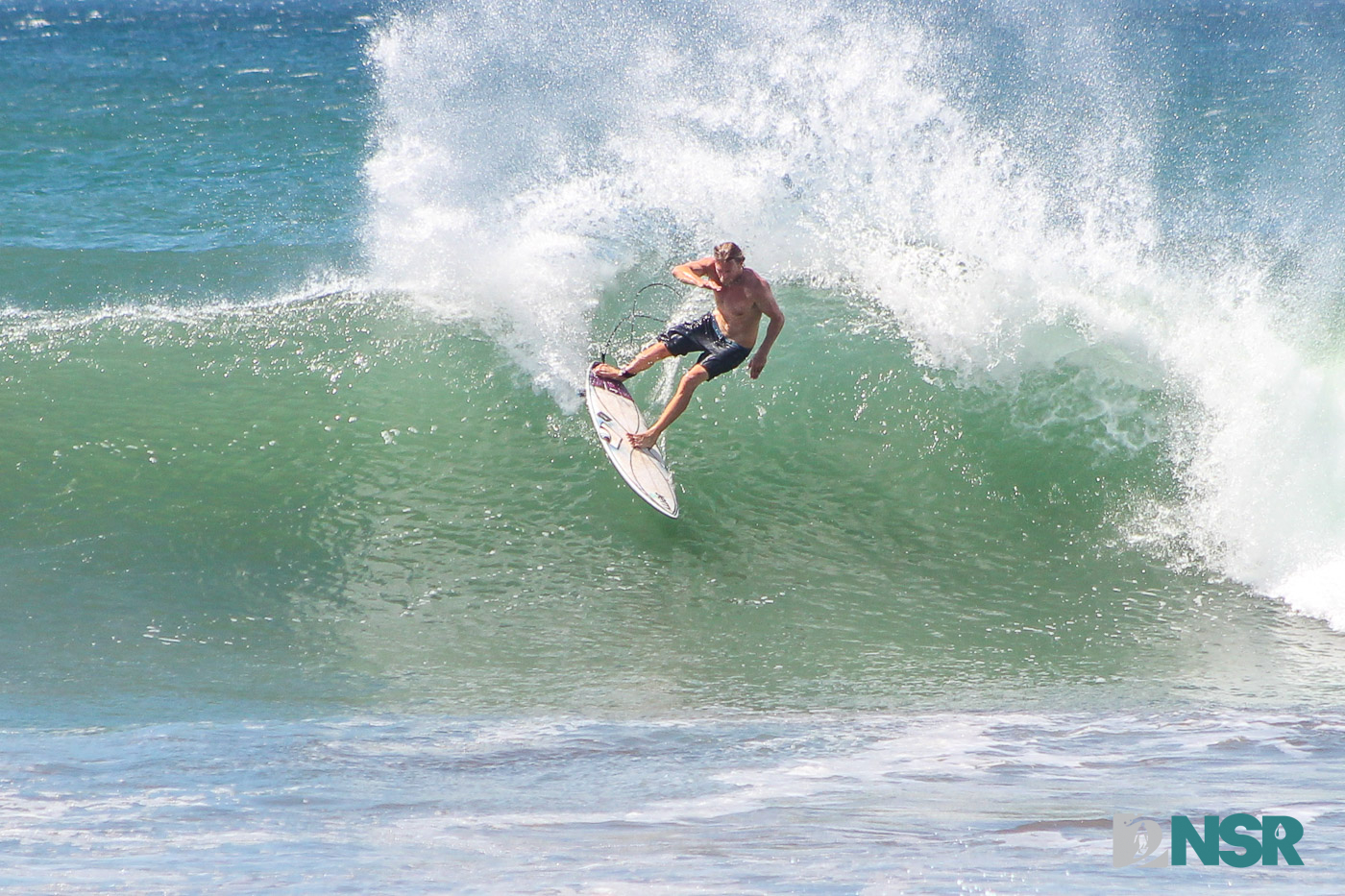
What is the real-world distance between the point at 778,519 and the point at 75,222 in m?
10.6

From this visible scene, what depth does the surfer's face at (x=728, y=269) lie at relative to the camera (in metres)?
6.58

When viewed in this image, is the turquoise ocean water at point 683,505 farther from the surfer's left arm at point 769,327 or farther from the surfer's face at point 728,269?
the surfer's face at point 728,269

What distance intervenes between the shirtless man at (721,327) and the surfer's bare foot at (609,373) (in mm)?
380

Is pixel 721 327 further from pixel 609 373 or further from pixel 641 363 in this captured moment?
pixel 609 373

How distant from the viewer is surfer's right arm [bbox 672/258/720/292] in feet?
22.3

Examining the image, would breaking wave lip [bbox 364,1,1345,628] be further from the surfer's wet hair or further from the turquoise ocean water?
the surfer's wet hair

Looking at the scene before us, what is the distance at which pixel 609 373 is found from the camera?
769 centimetres

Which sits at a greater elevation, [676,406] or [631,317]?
[631,317]

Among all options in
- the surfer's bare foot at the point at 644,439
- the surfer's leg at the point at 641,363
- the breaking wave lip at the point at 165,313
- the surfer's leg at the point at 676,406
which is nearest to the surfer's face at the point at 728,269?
the surfer's leg at the point at 676,406

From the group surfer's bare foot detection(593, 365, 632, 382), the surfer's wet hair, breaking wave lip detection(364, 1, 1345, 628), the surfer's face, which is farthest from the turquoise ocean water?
the surfer's wet hair

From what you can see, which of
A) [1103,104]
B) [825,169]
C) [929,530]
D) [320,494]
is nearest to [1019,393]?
[929,530]

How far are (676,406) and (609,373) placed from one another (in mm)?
803

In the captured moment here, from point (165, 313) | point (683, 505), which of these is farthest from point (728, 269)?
point (165, 313)

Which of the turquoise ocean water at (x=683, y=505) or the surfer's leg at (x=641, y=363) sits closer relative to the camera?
the turquoise ocean water at (x=683, y=505)
